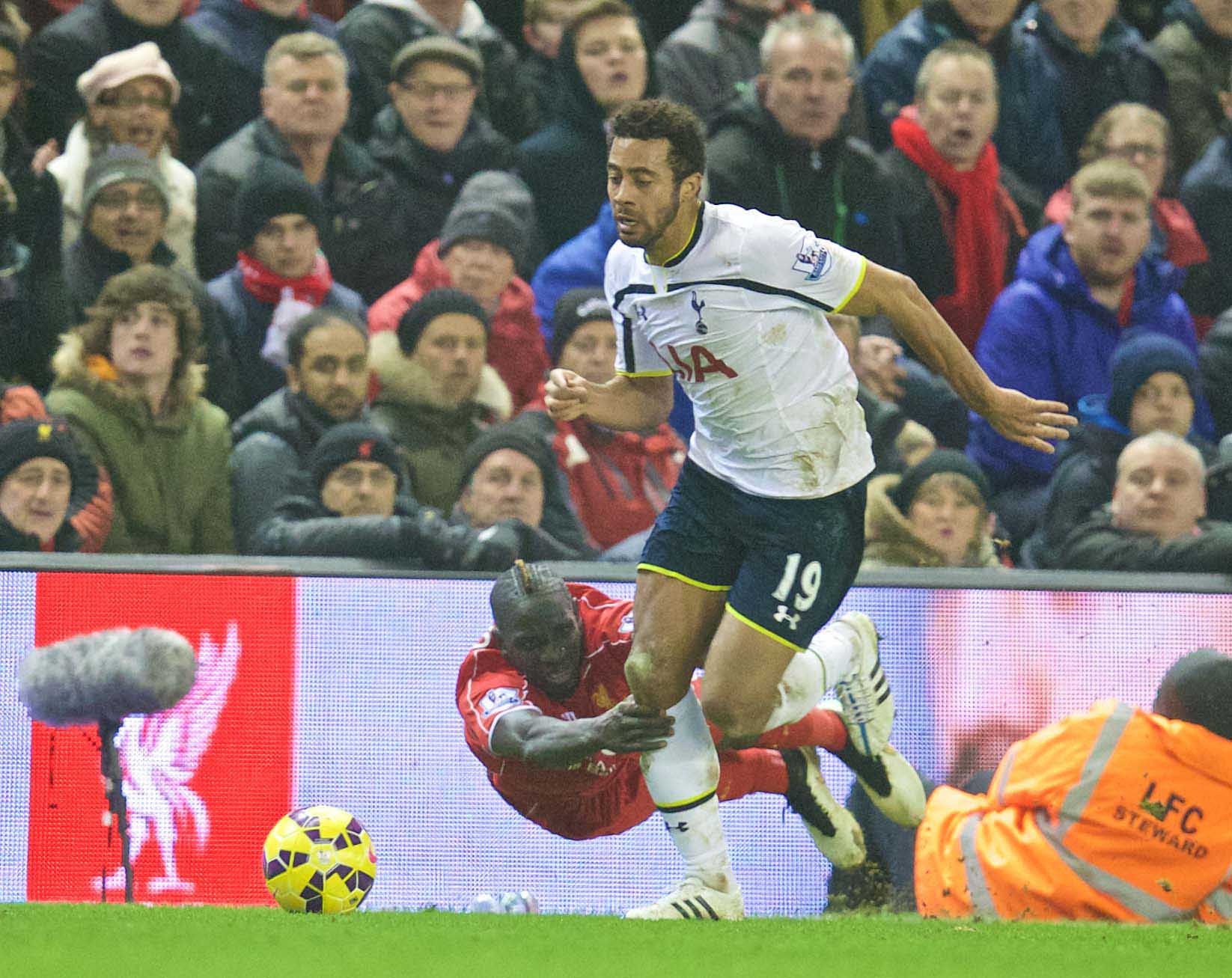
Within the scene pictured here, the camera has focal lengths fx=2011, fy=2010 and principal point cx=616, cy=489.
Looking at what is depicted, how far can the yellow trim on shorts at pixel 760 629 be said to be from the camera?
584 centimetres

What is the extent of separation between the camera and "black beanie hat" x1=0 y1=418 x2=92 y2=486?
6.75m

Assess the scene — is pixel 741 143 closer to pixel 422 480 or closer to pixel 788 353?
pixel 422 480

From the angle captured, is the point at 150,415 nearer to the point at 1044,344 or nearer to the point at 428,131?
the point at 428,131

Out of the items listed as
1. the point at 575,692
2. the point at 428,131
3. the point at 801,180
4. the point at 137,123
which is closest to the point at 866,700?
the point at 575,692

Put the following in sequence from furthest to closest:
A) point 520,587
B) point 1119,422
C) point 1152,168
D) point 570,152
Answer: point 1152,168, point 570,152, point 1119,422, point 520,587

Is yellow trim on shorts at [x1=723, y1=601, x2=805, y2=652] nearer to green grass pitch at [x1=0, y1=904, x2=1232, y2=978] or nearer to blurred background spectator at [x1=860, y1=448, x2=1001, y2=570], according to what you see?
green grass pitch at [x1=0, y1=904, x2=1232, y2=978]

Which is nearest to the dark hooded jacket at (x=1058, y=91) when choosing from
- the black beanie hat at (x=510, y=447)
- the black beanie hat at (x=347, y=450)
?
the black beanie hat at (x=510, y=447)

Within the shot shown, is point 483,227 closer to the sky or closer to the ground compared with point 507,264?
closer to the sky

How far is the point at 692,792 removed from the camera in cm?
599

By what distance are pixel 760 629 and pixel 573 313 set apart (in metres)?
2.52

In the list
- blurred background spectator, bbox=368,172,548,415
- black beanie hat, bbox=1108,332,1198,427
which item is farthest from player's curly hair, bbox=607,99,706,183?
black beanie hat, bbox=1108,332,1198,427

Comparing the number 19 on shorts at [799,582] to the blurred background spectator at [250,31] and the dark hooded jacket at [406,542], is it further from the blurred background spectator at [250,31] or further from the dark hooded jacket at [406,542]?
the blurred background spectator at [250,31]

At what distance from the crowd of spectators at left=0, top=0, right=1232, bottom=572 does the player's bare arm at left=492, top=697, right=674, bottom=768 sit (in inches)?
33.4

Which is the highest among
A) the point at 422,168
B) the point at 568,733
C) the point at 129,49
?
the point at 129,49
